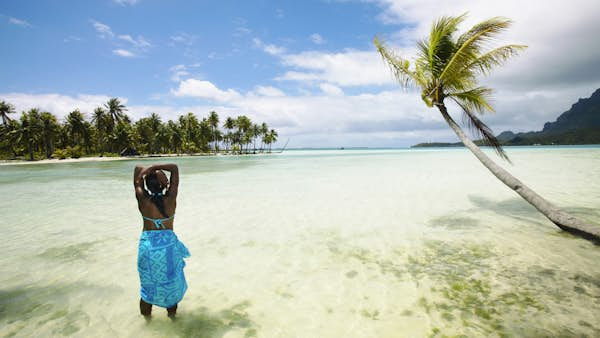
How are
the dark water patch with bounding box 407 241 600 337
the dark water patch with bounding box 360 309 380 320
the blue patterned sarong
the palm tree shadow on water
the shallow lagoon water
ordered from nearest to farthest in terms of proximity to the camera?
the blue patterned sarong < the dark water patch with bounding box 407 241 600 337 < the shallow lagoon water < the dark water patch with bounding box 360 309 380 320 < the palm tree shadow on water

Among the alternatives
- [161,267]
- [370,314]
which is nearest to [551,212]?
[370,314]

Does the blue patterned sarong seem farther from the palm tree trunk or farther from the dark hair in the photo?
the palm tree trunk

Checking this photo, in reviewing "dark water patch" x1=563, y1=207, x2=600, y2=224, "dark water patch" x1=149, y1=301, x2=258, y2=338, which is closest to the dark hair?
"dark water patch" x1=149, y1=301, x2=258, y2=338

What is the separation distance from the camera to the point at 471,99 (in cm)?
704

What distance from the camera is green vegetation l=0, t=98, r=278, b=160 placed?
5298cm

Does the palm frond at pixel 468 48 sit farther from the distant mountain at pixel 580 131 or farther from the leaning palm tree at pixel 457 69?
the distant mountain at pixel 580 131

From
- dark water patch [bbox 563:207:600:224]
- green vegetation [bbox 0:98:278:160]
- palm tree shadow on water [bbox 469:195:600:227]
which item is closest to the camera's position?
dark water patch [bbox 563:207:600:224]

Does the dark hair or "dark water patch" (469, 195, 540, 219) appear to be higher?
the dark hair

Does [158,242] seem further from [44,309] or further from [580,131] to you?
[580,131]

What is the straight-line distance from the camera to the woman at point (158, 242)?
265 cm

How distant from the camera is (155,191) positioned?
2.74 meters

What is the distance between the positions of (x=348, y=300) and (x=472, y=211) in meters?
6.54

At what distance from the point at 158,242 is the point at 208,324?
1.17 meters

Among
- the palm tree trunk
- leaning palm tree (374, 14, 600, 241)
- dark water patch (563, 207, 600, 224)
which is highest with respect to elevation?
leaning palm tree (374, 14, 600, 241)
